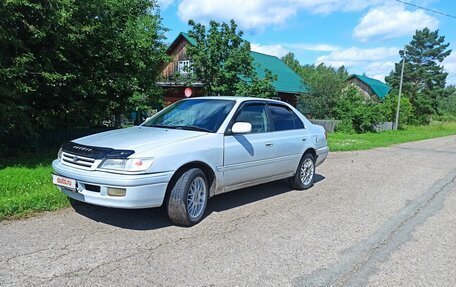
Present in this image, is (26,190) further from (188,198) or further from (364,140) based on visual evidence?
(364,140)

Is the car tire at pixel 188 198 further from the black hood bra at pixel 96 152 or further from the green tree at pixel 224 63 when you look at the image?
the green tree at pixel 224 63

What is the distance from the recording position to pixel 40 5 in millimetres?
7461

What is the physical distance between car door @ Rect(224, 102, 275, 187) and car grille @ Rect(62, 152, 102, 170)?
69.1 inches

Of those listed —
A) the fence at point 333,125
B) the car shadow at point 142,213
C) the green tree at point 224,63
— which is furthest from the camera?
the fence at point 333,125

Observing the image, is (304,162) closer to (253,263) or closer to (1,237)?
(253,263)

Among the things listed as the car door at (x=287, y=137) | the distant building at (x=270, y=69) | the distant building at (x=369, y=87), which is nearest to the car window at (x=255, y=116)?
the car door at (x=287, y=137)

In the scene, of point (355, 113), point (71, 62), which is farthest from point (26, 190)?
point (355, 113)

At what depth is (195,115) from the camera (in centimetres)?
582

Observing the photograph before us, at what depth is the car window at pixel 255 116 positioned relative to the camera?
5.88 meters

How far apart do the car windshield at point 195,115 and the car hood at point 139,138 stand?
25cm

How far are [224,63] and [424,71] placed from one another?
44402 mm

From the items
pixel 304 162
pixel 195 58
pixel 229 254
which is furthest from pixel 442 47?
pixel 229 254

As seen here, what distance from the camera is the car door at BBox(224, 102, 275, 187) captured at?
17.8 feet

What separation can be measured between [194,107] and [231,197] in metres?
1.66
